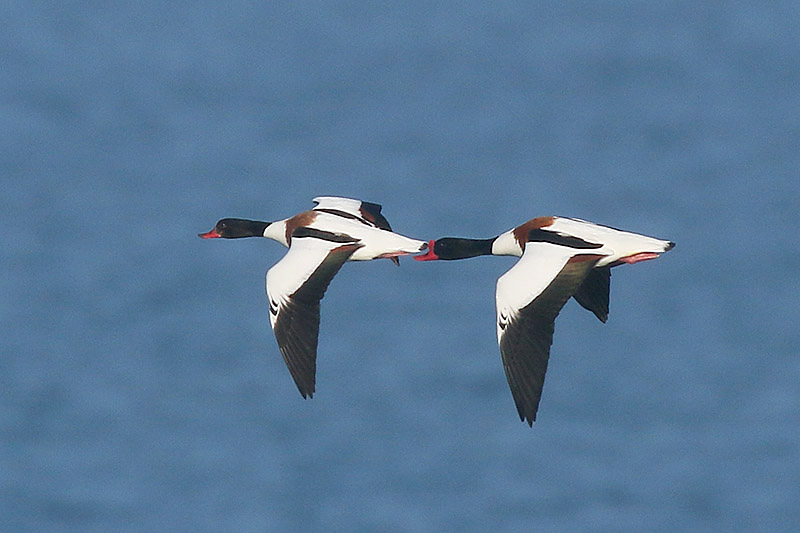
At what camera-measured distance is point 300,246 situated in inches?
949

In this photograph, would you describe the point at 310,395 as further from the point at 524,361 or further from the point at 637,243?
the point at 637,243

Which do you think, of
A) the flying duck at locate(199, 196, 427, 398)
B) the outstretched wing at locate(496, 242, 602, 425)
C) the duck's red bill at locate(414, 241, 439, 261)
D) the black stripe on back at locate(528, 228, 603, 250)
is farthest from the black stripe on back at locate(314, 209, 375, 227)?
the outstretched wing at locate(496, 242, 602, 425)

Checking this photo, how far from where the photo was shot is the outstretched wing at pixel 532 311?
21922mm

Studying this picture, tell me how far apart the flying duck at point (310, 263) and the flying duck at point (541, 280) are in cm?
138

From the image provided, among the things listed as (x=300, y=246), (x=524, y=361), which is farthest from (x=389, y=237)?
(x=524, y=361)

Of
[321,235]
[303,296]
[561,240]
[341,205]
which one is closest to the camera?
[561,240]

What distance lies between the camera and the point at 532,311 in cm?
2225

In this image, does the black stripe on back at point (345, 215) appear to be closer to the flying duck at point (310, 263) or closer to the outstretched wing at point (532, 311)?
the flying duck at point (310, 263)

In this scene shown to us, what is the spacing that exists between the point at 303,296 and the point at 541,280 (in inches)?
102

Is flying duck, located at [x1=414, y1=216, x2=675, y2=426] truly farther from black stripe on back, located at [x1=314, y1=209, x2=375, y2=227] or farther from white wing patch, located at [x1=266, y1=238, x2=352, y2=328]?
white wing patch, located at [x1=266, y1=238, x2=352, y2=328]

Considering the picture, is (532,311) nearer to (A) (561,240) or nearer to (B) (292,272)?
(A) (561,240)

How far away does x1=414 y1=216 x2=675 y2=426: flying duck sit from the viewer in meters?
22.0

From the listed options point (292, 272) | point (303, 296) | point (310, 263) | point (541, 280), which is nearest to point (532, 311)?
point (541, 280)

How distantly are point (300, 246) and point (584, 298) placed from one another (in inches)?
126
